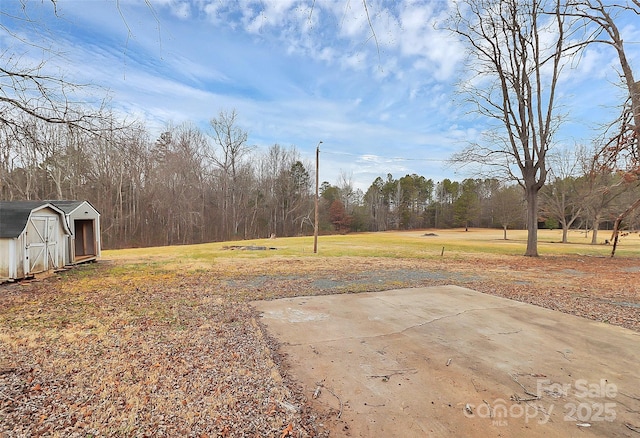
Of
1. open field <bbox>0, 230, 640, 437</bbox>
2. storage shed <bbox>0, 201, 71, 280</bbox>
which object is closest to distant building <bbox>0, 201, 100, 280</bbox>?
storage shed <bbox>0, 201, 71, 280</bbox>

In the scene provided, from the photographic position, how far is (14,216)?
847 cm

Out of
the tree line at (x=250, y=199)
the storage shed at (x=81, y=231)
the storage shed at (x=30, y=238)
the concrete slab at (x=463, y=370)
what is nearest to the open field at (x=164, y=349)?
the concrete slab at (x=463, y=370)

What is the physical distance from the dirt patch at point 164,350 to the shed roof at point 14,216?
141 cm

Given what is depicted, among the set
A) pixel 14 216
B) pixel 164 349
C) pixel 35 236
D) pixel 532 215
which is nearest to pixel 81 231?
pixel 35 236

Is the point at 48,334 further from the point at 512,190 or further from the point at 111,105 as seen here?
the point at 512,190

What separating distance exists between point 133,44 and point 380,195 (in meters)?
58.1

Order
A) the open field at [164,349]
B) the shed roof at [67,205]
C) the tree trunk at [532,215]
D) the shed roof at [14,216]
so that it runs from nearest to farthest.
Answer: the open field at [164,349]
the shed roof at [14,216]
the shed roof at [67,205]
the tree trunk at [532,215]

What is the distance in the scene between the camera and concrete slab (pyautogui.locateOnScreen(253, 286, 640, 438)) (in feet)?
7.90

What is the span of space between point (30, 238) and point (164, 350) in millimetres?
8197

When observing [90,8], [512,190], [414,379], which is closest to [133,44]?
[90,8]

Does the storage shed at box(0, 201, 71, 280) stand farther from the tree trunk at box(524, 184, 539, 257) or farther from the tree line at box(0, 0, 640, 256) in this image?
the tree trunk at box(524, 184, 539, 257)

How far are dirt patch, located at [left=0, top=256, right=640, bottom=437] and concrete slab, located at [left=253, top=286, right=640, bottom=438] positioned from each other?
44cm

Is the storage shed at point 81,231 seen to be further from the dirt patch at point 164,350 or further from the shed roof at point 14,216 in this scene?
the dirt patch at point 164,350

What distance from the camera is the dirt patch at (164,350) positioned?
7.89 feet
